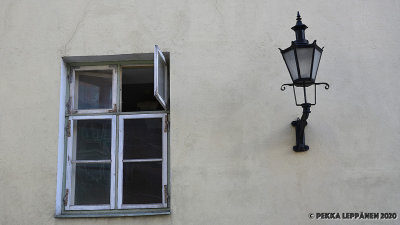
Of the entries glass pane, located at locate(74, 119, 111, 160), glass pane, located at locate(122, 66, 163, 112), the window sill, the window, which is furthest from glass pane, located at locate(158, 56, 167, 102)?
the window sill

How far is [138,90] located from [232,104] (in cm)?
105

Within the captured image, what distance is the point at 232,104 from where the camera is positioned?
5.11m

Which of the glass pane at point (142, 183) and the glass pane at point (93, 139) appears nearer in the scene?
the glass pane at point (142, 183)

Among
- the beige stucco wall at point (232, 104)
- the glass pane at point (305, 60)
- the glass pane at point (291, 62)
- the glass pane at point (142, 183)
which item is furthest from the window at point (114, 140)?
the glass pane at point (305, 60)

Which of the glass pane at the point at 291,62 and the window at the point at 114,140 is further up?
the glass pane at the point at 291,62

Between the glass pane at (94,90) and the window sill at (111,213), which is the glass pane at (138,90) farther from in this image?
the window sill at (111,213)

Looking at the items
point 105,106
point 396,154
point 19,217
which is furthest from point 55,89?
point 396,154

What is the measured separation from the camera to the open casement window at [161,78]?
465 centimetres

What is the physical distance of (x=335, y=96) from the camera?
508 centimetres

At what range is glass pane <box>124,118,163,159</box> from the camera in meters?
5.24

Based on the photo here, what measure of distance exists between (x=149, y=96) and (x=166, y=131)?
0.48m

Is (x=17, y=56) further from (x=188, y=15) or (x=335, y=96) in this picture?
(x=335, y=96)

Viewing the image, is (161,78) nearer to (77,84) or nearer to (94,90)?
(94,90)

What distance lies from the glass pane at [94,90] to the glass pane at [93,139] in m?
0.19
